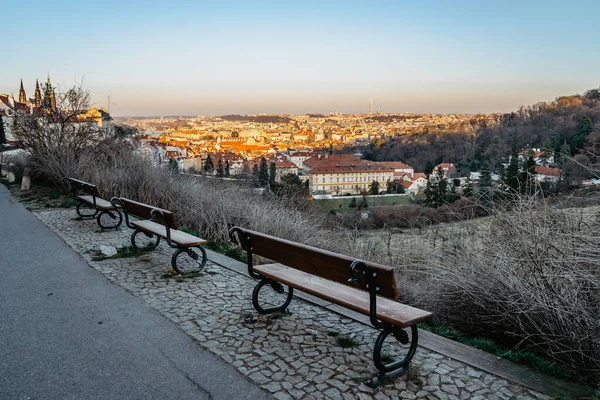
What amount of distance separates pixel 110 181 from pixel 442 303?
33.5 ft

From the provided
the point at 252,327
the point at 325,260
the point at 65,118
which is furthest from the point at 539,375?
the point at 65,118

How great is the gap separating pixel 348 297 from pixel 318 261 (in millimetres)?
367

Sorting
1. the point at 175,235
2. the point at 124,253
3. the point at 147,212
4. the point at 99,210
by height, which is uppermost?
the point at 147,212

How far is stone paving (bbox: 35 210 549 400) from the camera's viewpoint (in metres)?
2.91

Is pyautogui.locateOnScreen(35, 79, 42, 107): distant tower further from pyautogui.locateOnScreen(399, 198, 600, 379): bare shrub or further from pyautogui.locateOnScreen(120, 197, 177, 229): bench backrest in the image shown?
pyautogui.locateOnScreen(399, 198, 600, 379): bare shrub

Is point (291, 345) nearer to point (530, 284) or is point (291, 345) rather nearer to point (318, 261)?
point (318, 261)

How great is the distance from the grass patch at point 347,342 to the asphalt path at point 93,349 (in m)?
0.90

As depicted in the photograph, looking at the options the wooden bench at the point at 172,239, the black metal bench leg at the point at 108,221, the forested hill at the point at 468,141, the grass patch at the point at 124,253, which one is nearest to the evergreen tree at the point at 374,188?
the forested hill at the point at 468,141

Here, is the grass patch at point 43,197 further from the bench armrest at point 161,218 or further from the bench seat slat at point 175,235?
the bench armrest at point 161,218

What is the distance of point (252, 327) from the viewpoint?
397cm

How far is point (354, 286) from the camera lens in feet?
11.7

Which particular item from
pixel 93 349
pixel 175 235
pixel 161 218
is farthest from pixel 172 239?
pixel 93 349

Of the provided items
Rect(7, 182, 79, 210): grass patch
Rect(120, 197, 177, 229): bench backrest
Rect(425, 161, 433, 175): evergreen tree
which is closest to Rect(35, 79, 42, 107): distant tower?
Rect(7, 182, 79, 210): grass patch

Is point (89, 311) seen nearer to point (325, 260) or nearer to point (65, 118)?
point (325, 260)
